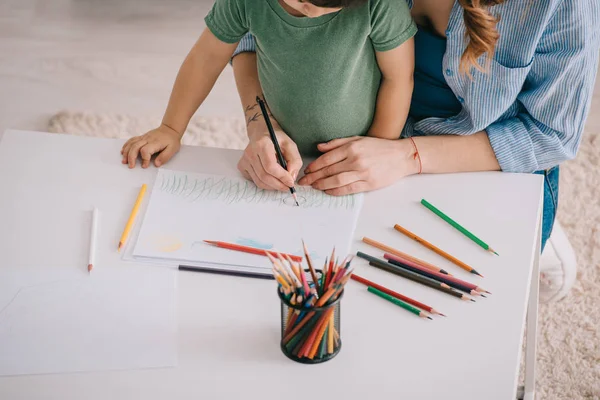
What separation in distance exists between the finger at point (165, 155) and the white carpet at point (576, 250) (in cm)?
89

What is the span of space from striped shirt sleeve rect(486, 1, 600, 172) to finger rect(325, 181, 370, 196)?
21cm

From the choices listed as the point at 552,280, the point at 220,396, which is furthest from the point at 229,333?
the point at 552,280

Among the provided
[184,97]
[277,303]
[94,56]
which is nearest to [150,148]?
[184,97]

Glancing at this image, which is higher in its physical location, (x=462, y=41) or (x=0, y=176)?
(x=462, y=41)

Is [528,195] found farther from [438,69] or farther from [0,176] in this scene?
[0,176]

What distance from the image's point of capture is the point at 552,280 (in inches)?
56.8

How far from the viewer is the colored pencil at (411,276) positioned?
3.05 feet

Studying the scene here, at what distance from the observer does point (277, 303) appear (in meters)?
0.92

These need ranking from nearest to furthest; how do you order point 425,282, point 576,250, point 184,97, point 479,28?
1. point 425,282
2. point 479,28
3. point 184,97
4. point 576,250

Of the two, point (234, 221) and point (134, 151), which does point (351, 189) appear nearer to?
point (234, 221)

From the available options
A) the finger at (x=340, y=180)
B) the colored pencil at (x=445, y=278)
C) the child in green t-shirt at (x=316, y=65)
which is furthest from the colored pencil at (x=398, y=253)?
the child in green t-shirt at (x=316, y=65)

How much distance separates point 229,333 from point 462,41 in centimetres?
55

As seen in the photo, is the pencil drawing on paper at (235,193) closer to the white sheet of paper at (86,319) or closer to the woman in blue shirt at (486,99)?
the woman in blue shirt at (486,99)

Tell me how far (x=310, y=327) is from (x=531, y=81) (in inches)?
22.1
